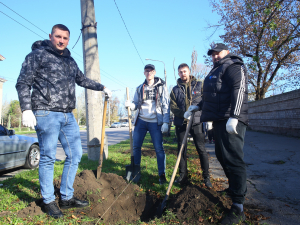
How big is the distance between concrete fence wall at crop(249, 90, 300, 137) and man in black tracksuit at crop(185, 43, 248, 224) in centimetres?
877

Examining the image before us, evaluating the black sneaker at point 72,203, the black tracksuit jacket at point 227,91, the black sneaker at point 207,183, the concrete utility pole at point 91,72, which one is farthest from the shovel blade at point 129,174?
the black tracksuit jacket at point 227,91

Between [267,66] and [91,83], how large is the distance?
47.8 feet

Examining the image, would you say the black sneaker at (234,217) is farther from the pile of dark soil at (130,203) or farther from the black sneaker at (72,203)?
→ the black sneaker at (72,203)

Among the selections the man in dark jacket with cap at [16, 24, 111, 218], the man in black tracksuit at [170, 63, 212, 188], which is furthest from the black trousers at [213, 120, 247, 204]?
the man in dark jacket with cap at [16, 24, 111, 218]

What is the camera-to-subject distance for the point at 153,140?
411cm

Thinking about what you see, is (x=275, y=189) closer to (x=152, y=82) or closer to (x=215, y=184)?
(x=215, y=184)

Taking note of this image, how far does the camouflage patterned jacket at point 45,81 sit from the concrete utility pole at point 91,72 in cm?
269

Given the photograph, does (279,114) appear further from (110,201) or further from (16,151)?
(16,151)

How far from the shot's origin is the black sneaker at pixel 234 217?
2455mm

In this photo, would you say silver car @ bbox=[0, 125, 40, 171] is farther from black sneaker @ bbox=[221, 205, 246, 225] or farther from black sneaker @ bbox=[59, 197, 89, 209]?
black sneaker @ bbox=[221, 205, 246, 225]

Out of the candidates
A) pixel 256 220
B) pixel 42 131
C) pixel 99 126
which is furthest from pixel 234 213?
pixel 99 126

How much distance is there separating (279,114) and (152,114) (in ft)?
33.5

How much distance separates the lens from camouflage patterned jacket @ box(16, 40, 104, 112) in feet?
8.46

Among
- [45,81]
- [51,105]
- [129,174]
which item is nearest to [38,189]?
[129,174]
